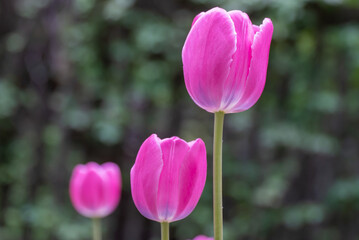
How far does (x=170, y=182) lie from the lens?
0.33 metres

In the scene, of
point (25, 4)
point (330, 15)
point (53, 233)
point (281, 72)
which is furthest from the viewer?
point (25, 4)

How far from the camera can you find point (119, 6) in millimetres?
1745

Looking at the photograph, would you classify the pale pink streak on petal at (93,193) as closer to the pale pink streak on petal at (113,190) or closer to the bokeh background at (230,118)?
the pale pink streak on petal at (113,190)

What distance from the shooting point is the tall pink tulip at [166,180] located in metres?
0.33

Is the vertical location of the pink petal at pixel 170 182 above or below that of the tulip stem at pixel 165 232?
above

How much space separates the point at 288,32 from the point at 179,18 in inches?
14.8

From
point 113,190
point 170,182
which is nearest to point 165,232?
point 170,182

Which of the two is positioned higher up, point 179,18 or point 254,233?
point 179,18

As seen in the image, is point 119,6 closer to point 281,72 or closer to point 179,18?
point 179,18

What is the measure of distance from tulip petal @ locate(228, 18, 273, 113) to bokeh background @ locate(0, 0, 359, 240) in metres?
1.21

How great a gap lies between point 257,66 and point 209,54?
36mm

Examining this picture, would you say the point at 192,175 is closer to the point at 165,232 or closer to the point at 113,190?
the point at 165,232

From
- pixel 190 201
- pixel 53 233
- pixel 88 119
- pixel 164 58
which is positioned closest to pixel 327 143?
pixel 164 58

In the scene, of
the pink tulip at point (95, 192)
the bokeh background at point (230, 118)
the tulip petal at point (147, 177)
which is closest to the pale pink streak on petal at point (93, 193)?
the pink tulip at point (95, 192)
